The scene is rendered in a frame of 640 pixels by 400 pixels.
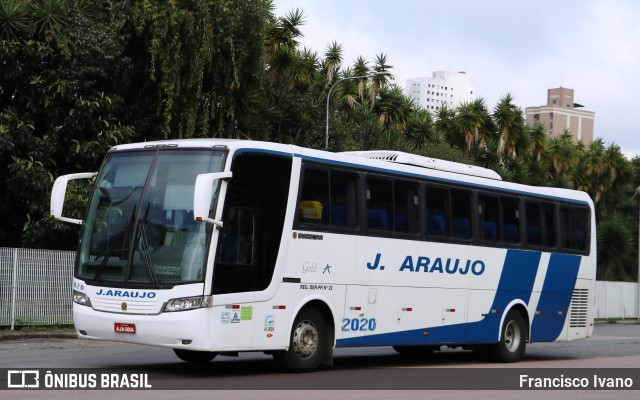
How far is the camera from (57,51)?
28.2 m

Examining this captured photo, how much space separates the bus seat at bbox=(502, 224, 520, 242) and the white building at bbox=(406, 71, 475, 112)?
288ft

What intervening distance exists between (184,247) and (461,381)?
437cm

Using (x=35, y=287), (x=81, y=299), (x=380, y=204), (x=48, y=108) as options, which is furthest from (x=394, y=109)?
(x=81, y=299)

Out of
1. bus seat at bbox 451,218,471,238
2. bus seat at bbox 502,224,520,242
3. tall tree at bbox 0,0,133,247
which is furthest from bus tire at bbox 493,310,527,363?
tall tree at bbox 0,0,133,247

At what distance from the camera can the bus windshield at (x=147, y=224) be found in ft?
44.9

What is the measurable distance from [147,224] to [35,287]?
11.7m

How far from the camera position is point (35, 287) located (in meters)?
24.6

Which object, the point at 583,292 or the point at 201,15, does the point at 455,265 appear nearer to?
the point at 583,292

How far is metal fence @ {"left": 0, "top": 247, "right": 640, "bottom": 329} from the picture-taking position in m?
23.9

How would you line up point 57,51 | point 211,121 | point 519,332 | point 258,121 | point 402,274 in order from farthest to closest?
1. point 258,121
2. point 211,121
3. point 57,51
4. point 519,332
5. point 402,274

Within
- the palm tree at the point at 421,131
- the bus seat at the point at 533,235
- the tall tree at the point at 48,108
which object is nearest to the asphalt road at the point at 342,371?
the bus seat at the point at 533,235

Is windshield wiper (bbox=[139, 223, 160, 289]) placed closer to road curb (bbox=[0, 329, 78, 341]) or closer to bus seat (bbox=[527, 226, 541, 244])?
bus seat (bbox=[527, 226, 541, 244])

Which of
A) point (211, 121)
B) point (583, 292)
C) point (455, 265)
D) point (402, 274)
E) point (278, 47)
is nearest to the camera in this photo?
point (402, 274)

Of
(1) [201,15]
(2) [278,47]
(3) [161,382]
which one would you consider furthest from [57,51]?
(3) [161,382]
